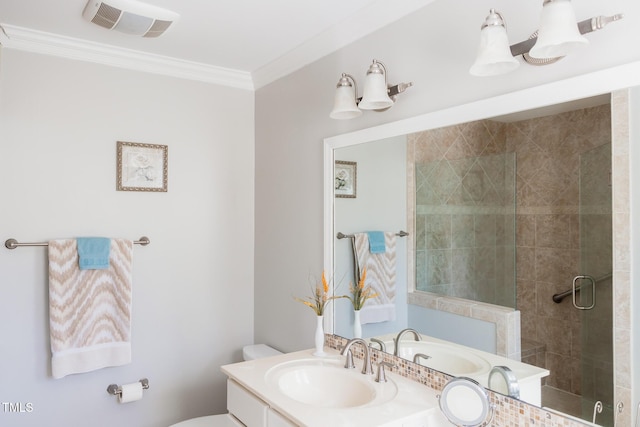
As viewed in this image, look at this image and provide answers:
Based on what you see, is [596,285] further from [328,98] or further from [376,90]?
[328,98]

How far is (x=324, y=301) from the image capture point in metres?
2.16

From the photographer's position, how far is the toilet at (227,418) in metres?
2.23

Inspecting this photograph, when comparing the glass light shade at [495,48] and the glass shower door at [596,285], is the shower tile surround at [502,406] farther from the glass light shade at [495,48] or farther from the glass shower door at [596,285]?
the glass light shade at [495,48]

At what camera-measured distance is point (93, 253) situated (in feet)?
7.89

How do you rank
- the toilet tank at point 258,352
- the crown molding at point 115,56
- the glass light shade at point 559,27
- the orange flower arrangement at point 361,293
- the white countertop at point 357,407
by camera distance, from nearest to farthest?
the glass light shade at point 559,27 < the white countertop at point 357,407 < the orange flower arrangement at point 361,293 < the crown molding at point 115,56 < the toilet tank at point 258,352

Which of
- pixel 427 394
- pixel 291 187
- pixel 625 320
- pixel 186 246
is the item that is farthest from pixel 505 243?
pixel 186 246

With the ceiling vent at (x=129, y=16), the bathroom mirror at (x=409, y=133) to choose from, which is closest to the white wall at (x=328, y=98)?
the bathroom mirror at (x=409, y=133)

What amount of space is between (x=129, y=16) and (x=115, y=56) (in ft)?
1.85

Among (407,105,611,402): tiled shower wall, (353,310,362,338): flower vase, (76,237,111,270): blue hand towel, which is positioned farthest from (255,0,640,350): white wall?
(76,237,111,270): blue hand towel

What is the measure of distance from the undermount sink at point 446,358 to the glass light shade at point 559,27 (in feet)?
3.37

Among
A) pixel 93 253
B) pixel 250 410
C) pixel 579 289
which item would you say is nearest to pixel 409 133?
pixel 579 289

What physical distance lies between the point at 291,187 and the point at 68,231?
3.98 feet

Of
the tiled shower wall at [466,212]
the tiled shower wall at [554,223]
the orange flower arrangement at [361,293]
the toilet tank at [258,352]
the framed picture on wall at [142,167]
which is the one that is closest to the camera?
the tiled shower wall at [554,223]

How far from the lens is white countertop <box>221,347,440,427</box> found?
57.3 inches
